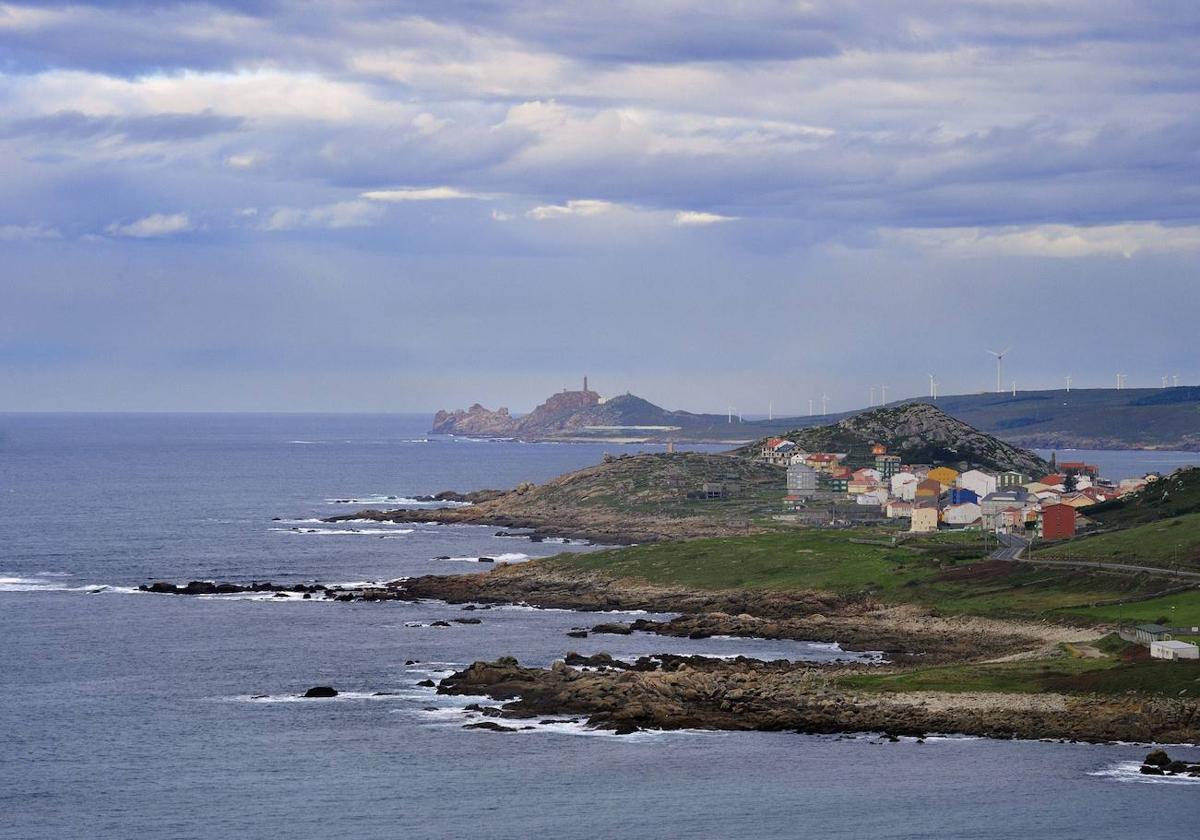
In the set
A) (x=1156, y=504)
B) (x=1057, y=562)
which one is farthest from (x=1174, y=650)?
(x=1156, y=504)

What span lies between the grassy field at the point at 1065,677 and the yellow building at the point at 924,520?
7929 cm

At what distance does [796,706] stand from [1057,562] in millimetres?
56385

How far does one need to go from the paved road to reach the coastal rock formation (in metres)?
39.9

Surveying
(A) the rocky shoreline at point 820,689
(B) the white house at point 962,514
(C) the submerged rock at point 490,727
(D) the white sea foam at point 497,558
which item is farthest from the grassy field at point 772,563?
(C) the submerged rock at point 490,727

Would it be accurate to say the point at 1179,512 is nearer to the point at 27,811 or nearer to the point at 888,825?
the point at 888,825

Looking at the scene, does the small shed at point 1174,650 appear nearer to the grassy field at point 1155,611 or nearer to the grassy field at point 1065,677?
the grassy field at point 1065,677

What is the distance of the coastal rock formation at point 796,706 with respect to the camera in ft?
293

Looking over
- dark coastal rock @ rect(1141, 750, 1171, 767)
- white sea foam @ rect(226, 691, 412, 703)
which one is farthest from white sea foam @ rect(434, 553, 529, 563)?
dark coastal rock @ rect(1141, 750, 1171, 767)

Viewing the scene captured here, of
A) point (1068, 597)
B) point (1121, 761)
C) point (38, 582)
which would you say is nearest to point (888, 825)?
A: point (1121, 761)

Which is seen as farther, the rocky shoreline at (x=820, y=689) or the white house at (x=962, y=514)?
the white house at (x=962, y=514)

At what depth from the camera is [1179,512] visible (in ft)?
549

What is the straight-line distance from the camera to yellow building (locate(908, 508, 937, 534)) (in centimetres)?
18662

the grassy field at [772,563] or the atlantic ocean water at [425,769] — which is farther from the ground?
the grassy field at [772,563]

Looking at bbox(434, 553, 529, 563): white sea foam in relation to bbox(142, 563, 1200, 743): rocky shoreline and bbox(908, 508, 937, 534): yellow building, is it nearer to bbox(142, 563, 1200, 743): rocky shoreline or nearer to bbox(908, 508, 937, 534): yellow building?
bbox(908, 508, 937, 534): yellow building
